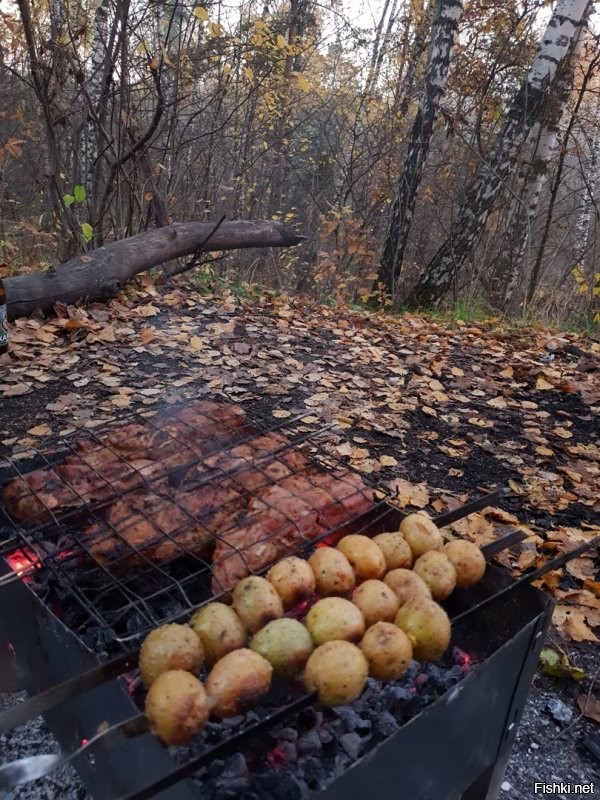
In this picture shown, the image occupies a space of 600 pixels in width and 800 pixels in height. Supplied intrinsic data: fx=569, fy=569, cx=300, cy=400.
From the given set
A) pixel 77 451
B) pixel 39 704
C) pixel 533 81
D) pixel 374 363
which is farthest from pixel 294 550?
pixel 533 81

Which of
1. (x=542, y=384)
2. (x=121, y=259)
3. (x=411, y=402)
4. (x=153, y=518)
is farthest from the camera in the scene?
(x=121, y=259)

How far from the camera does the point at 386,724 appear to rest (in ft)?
5.72

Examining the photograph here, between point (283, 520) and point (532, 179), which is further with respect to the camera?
point (532, 179)

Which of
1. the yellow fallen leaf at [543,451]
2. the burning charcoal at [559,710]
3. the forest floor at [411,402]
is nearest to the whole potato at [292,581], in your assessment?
the forest floor at [411,402]

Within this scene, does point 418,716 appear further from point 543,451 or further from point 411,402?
point 411,402

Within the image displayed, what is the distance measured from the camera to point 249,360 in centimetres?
527

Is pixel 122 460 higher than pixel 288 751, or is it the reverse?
pixel 122 460

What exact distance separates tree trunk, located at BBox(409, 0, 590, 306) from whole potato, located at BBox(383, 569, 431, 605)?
8.06 m

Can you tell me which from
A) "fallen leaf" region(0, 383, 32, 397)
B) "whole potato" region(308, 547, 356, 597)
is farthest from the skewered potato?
"fallen leaf" region(0, 383, 32, 397)

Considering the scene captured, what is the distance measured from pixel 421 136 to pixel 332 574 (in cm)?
861

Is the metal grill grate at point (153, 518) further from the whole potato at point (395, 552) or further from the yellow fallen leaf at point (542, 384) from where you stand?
the yellow fallen leaf at point (542, 384)

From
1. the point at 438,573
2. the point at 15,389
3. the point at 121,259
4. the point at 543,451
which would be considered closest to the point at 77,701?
the point at 438,573

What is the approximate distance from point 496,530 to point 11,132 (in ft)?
43.2

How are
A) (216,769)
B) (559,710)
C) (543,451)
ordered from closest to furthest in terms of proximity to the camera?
(216,769), (559,710), (543,451)
